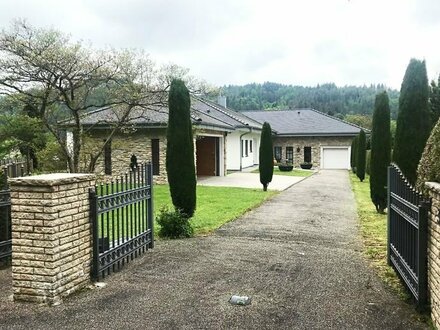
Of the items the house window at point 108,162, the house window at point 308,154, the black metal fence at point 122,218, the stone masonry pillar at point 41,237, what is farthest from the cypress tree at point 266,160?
the house window at point 308,154

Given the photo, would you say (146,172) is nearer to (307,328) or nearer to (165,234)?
(165,234)

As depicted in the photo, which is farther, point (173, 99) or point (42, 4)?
point (42, 4)

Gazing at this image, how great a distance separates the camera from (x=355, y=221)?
10789 millimetres

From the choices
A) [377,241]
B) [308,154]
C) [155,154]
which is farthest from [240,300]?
[308,154]

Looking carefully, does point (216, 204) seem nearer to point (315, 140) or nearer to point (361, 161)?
point (361, 161)

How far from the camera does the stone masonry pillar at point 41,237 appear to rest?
446cm

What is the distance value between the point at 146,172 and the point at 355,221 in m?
6.10

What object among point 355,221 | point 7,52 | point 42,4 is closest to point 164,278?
point 355,221

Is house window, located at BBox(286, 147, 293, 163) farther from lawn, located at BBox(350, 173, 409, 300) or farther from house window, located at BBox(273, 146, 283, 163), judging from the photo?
lawn, located at BBox(350, 173, 409, 300)

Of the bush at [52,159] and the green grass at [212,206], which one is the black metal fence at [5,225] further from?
the bush at [52,159]

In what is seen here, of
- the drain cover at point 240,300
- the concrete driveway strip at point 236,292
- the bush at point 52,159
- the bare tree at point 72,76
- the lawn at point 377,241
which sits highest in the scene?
the bare tree at point 72,76

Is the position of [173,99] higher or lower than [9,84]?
lower

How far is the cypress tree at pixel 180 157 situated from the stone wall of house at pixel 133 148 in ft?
39.2

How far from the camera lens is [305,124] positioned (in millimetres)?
41062
